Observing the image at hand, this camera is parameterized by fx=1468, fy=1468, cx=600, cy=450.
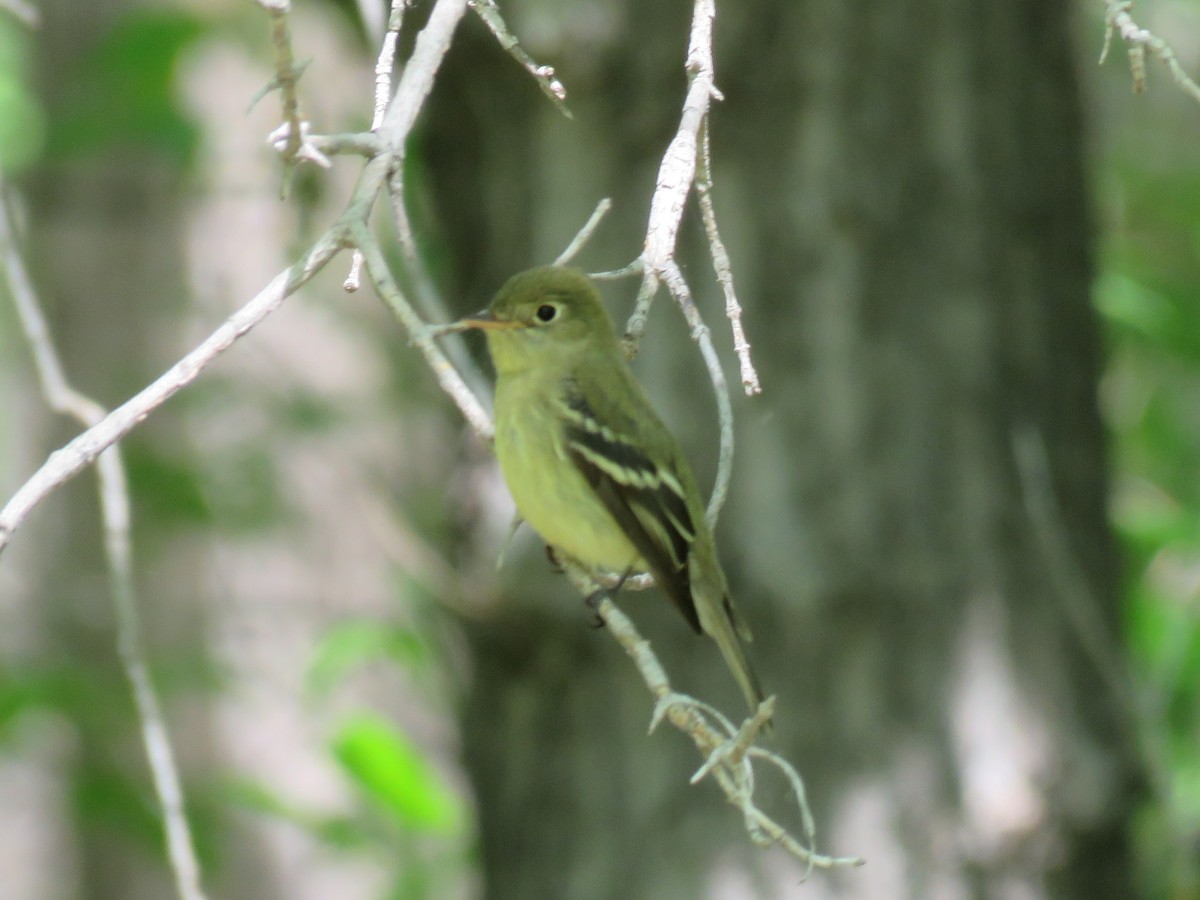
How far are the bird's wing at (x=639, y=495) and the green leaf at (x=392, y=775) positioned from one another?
1.82 meters

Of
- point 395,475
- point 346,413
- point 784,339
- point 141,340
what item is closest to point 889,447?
point 784,339

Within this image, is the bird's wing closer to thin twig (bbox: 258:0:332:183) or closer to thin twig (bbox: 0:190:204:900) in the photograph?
thin twig (bbox: 0:190:204:900)

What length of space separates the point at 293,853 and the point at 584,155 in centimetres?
631

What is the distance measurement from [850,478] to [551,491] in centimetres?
98

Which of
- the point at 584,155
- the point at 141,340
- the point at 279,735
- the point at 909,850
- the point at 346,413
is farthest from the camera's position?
the point at 279,735

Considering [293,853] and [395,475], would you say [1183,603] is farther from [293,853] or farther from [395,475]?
[293,853]

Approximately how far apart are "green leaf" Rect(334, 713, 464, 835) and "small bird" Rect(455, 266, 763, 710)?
162 cm

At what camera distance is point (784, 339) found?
4273 mm

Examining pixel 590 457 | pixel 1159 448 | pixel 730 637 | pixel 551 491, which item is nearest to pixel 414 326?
pixel 551 491

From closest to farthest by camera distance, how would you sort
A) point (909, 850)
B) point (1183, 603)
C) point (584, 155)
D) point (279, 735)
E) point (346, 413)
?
point (909, 850) → point (584, 155) → point (1183, 603) → point (346, 413) → point (279, 735)

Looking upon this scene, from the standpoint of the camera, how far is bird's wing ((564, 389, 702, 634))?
12.3 feet

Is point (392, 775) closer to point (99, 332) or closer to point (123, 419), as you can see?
point (123, 419)

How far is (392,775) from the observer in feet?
17.3

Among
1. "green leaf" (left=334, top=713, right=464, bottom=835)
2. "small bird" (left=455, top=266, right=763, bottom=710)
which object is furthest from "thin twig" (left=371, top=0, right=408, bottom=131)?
"green leaf" (left=334, top=713, right=464, bottom=835)
